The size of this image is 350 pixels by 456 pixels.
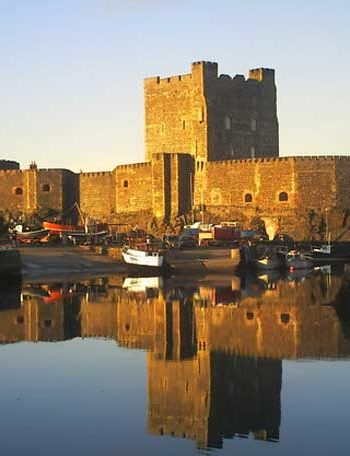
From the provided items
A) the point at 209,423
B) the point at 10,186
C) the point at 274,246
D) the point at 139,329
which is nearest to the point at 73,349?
the point at 139,329

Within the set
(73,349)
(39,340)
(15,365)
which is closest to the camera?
(15,365)

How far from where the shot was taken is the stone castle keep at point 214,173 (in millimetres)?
58656

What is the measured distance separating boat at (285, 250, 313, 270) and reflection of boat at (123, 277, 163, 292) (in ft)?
33.4

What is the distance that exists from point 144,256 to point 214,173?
1167cm

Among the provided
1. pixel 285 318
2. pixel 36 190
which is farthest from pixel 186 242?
pixel 285 318

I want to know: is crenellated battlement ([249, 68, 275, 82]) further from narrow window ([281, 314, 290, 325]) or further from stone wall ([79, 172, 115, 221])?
narrow window ([281, 314, 290, 325])

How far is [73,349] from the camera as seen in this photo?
23500mm

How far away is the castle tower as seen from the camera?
60875 mm

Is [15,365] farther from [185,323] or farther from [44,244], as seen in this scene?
[44,244]

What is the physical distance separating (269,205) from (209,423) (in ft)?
145

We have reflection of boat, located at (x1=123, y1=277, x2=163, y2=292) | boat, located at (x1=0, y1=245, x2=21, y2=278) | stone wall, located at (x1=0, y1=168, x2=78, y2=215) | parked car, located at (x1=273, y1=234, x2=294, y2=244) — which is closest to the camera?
reflection of boat, located at (x1=123, y1=277, x2=163, y2=292)

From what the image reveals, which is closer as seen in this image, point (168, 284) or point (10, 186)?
point (168, 284)

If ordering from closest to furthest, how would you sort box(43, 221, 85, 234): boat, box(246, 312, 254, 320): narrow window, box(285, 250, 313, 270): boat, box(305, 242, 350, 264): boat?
box(246, 312, 254, 320): narrow window, box(285, 250, 313, 270): boat, box(305, 242, 350, 264): boat, box(43, 221, 85, 234): boat

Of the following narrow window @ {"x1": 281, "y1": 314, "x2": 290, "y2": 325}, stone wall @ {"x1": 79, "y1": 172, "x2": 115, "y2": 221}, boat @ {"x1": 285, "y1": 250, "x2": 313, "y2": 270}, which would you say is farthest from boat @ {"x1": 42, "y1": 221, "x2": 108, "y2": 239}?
narrow window @ {"x1": 281, "y1": 314, "x2": 290, "y2": 325}
